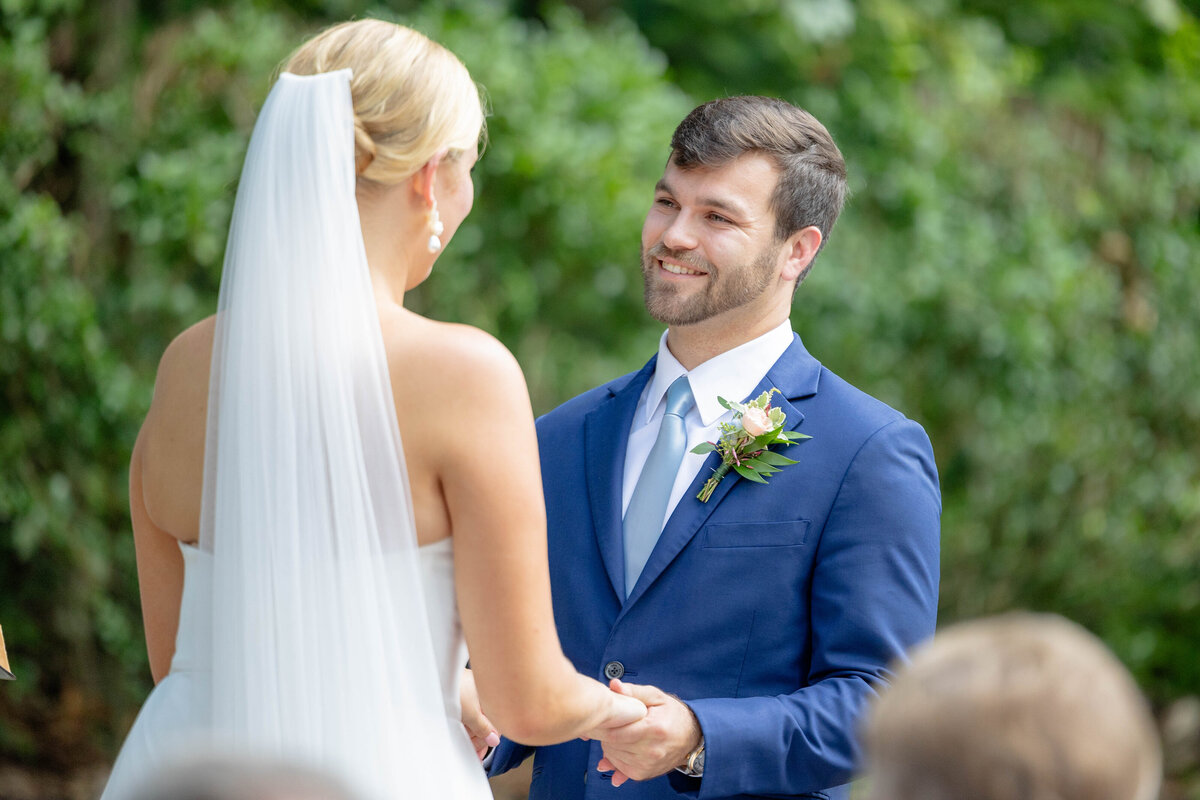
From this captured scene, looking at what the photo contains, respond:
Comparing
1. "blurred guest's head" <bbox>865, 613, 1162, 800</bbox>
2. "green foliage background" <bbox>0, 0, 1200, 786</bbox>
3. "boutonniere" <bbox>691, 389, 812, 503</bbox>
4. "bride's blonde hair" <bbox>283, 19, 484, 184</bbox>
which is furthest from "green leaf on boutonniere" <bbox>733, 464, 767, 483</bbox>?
"green foliage background" <bbox>0, 0, 1200, 786</bbox>

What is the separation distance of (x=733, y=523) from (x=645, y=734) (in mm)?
496

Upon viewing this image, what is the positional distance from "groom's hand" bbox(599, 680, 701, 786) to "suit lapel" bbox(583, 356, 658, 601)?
298 mm

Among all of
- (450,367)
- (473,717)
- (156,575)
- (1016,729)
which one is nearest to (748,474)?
(473,717)

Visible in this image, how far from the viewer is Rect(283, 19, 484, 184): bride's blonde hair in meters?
2.11

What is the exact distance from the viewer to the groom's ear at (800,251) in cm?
300

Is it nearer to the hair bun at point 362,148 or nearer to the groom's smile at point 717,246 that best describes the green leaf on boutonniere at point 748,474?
the groom's smile at point 717,246

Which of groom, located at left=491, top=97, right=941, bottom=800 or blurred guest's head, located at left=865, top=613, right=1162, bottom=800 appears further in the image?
groom, located at left=491, top=97, right=941, bottom=800

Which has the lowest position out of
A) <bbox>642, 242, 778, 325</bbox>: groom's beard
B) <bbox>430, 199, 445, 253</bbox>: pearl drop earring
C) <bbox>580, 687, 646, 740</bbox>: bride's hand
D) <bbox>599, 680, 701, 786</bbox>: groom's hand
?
<bbox>599, 680, 701, 786</bbox>: groom's hand

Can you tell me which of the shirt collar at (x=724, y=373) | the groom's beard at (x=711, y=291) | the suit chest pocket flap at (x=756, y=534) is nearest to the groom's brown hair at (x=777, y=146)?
the groom's beard at (x=711, y=291)

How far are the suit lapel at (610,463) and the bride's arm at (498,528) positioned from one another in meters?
0.61

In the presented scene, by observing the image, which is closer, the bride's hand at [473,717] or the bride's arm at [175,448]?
the bride's arm at [175,448]

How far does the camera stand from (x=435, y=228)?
220 cm

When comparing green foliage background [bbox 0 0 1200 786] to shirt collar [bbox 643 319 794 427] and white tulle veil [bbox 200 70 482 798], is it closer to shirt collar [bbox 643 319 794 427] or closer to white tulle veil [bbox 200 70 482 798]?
shirt collar [bbox 643 319 794 427]

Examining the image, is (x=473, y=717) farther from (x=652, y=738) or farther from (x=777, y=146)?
(x=777, y=146)
